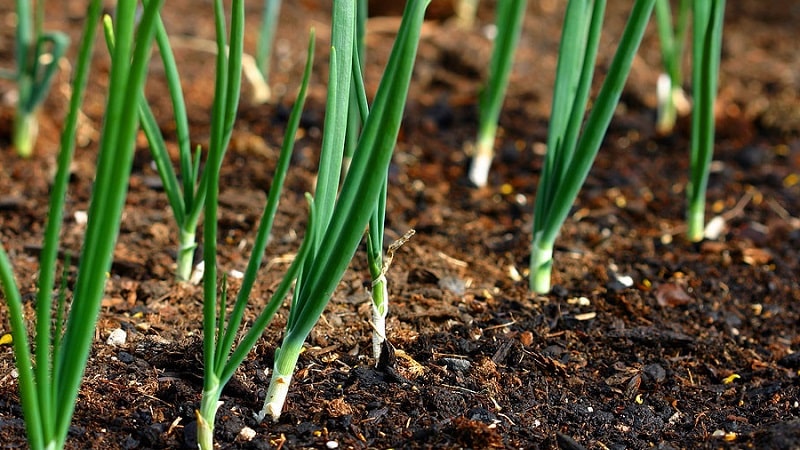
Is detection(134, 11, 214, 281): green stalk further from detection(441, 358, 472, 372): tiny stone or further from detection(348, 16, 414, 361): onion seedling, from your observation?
detection(441, 358, 472, 372): tiny stone

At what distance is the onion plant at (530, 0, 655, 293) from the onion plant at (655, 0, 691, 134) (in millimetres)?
866

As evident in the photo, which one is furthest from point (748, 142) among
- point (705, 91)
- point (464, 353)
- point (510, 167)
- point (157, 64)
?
point (157, 64)

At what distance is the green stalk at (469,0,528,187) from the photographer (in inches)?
82.0

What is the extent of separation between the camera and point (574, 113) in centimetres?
160

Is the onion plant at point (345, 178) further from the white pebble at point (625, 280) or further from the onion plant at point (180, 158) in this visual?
the white pebble at point (625, 280)

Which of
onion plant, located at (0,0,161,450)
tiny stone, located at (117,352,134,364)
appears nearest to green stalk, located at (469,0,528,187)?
tiny stone, located at (117,352,134,364)

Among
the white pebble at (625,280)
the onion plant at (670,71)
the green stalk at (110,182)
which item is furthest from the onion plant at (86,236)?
the onion plant at (670,71)

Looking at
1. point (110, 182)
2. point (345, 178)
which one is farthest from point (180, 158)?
point (110, 182)

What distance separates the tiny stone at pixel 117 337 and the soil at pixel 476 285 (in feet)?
0.05

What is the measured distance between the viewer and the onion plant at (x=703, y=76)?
6.04 feet

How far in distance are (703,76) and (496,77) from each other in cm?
47

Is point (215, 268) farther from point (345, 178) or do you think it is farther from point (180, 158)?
point (180, 158)

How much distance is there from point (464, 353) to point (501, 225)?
693 millimetres

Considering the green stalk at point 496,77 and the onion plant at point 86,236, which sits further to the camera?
the green stalk at point 496,77
